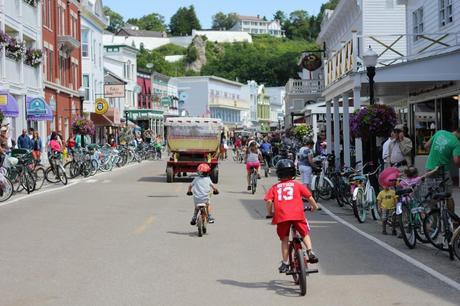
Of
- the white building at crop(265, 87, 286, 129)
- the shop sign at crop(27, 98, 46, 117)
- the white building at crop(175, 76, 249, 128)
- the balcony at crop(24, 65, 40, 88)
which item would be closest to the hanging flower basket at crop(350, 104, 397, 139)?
the shop sign at crop(27, 98, 46, 117)

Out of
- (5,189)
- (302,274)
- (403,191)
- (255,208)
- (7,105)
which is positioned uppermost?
(7,105)

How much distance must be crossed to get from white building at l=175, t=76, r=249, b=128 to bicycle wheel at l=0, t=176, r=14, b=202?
92.0 m

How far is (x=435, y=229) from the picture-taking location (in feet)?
36.0

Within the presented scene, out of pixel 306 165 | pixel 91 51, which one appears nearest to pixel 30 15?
pixel 91 51

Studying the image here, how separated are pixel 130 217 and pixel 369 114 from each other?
21.7ft

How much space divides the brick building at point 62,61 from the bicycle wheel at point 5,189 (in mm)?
23952

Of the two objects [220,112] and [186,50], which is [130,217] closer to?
[220,112]

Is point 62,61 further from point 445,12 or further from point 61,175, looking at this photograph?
point 445,12

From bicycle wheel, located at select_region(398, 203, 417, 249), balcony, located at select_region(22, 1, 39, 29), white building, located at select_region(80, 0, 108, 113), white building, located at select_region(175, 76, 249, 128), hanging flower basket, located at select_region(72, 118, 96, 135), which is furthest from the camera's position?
white building, located at select_region(175, 76, 249, 128)

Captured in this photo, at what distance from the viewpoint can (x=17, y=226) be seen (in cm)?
1414

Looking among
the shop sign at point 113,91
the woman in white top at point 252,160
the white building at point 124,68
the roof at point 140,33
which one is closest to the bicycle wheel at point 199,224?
the woman in white top at point 252,160

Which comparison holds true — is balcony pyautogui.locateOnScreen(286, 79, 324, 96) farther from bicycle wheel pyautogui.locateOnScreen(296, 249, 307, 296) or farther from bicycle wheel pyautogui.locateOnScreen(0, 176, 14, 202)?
bicycle wheel pyautogui.locateOnScreen(296, 249, 307, 296)

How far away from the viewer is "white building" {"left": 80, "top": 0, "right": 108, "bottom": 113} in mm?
57375

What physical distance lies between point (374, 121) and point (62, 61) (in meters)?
33.5
